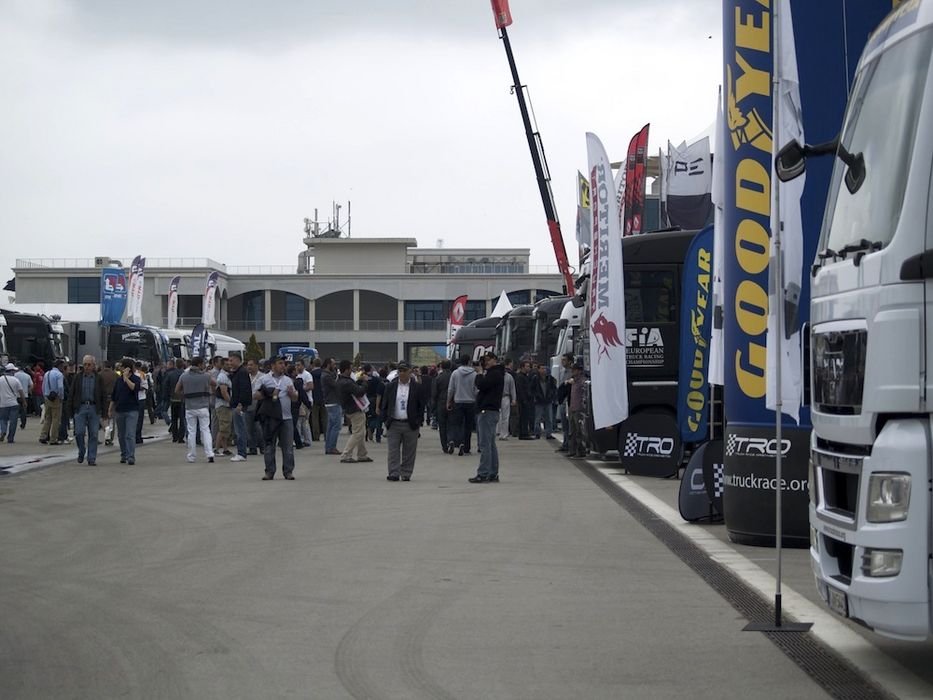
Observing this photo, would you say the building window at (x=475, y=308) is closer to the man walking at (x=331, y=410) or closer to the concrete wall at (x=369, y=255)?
the concrete wall at (x=369, y=255)

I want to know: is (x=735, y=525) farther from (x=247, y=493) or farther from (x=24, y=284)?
(x=24, y=284)

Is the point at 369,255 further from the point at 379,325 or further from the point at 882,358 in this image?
the point at 882,358

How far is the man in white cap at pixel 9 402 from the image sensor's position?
28.0 metres

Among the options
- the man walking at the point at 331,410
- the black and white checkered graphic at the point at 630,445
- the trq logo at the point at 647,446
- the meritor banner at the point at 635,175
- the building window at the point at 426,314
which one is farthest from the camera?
the building window at the point at 426,314

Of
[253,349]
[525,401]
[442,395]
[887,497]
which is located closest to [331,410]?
[442,395]

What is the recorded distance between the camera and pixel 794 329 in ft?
34.6

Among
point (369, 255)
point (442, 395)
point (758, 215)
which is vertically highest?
point (369, 255)

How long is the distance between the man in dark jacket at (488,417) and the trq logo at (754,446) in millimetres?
7165

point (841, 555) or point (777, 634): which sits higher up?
point (841, 555)

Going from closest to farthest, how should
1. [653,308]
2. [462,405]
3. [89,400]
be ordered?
[653,308], [89,400], [462,405]

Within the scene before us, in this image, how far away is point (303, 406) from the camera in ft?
88.1

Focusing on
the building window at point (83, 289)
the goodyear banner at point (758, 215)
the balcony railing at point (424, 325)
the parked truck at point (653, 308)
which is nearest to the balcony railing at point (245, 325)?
the building window at point (83, 289)

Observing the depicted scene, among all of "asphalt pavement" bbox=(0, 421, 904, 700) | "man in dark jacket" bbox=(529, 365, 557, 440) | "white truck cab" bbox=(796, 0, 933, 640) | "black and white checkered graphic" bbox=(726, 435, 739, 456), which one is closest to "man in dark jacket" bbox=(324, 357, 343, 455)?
"man in dark jacket" bbox=(529, 365, 557, 440)

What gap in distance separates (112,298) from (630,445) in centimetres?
3918
